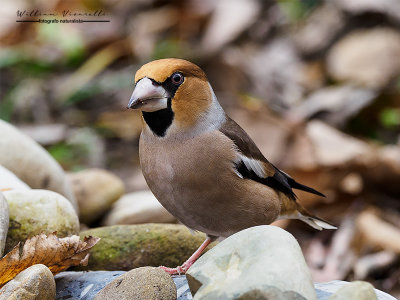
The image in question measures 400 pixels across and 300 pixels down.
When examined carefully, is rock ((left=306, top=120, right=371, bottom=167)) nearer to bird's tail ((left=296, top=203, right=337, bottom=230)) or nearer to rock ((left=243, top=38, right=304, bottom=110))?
rock ((left=243, top=38, right=304, bottom=110))

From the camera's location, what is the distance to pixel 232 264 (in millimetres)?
2363

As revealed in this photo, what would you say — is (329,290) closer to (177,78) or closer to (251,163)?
(251,163)

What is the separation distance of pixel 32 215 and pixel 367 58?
5820 mm

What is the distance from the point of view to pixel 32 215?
307cm

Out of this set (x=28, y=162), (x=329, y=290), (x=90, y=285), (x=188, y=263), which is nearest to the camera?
(x=329, y=290)

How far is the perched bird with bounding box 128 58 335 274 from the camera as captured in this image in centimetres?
305

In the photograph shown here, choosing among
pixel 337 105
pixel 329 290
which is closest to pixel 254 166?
pixel 329 290

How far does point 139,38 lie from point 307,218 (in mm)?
4913

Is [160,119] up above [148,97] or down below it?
below

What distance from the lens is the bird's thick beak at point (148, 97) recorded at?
2869mm

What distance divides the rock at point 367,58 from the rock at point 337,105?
44 centimetres

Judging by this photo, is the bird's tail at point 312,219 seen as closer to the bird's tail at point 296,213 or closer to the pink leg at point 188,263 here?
the bird's tail at point 296,213

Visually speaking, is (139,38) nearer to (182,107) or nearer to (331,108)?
(331,108)

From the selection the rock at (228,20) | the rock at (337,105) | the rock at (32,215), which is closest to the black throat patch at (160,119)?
the rock at (32,215)
